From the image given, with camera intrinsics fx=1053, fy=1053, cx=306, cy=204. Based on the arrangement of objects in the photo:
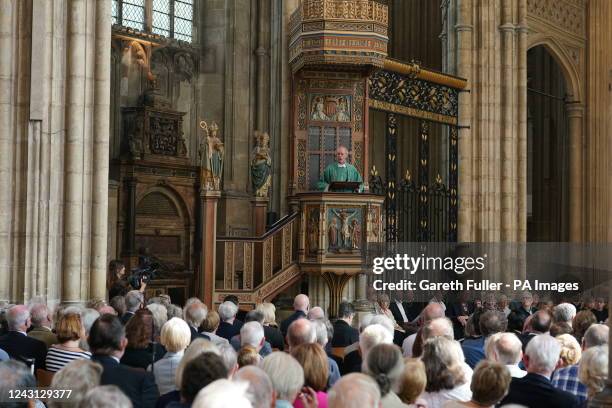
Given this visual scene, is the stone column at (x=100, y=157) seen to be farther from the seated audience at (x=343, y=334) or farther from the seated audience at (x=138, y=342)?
the seated audience at (x=138, y=342)

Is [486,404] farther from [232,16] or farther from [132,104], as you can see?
[232,16]

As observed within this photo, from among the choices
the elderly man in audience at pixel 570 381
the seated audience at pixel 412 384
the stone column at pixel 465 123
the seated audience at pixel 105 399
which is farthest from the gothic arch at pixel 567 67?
the seated audience at pixel 105 399

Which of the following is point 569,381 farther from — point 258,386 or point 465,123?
point 465,123

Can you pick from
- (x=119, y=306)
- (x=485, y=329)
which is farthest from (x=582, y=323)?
(x=119, y=306)

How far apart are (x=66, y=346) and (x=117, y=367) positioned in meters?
1.46

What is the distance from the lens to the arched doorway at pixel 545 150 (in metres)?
29.2

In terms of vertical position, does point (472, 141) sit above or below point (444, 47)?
below

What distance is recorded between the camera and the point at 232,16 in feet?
73.2

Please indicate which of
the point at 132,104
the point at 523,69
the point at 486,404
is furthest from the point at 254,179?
the point at 486,404

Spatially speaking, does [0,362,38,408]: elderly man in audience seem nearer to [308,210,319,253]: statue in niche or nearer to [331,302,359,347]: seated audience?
[331,302,359,347]: seated audience

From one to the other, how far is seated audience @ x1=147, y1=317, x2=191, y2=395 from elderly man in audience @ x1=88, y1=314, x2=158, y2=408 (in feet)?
1.20

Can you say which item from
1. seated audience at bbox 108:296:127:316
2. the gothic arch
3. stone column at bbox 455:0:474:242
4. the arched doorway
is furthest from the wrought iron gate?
seated audience at bbox 108:296:127:316

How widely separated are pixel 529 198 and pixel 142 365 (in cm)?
2424

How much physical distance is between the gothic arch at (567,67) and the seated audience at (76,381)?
21.9 metres
